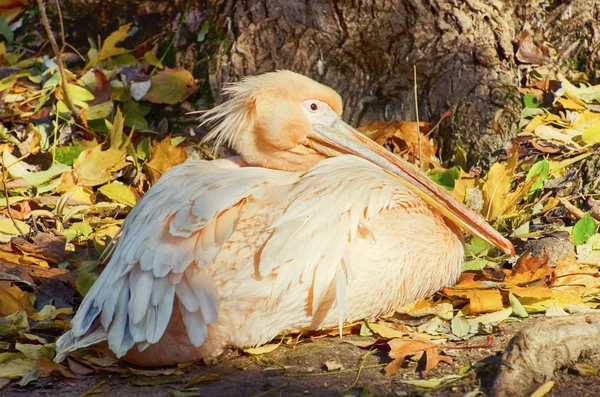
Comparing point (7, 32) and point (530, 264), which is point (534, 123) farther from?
point (7, 32)

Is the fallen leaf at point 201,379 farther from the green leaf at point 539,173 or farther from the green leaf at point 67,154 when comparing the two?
the green leaf at point 67,154

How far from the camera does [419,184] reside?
3.74 meters

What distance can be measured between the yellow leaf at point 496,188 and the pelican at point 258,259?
1.93 ft

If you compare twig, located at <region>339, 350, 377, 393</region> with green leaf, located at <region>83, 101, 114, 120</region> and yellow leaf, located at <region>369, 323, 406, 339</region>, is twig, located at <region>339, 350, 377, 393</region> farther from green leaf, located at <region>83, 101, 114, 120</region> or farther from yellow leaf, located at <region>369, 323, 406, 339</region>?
green leaf, located at <region>83, 101, 114, 120</region>

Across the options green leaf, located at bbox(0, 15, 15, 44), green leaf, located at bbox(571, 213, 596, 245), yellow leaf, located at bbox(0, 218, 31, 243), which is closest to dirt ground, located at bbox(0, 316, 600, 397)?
green leaf, located at bbox(571, 213, 596, 245)

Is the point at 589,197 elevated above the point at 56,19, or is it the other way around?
the point at 56,19

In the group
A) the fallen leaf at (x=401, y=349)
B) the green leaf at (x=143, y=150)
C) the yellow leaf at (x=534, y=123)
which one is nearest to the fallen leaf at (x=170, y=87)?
the green leaf at (x=143, y=150)

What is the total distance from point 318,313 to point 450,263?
0.69 m

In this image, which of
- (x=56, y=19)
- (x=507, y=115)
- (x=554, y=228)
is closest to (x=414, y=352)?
(x=554, y=228)

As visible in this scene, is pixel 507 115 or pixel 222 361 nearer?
pixel 222 361

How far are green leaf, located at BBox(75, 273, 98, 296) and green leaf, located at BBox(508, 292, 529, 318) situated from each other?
1.86 meters

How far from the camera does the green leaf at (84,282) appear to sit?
12.3 feet

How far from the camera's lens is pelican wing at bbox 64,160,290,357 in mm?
2984

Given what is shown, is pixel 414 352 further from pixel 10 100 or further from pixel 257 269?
pixel 10 100
